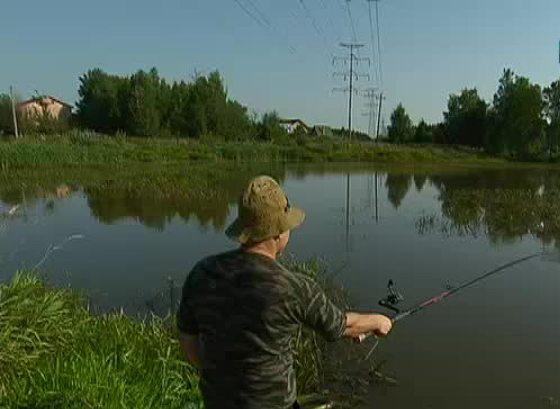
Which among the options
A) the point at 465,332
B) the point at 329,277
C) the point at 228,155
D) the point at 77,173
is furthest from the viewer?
the point at 228,155

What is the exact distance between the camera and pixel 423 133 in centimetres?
7588

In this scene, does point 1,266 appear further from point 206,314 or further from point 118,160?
point 118,160

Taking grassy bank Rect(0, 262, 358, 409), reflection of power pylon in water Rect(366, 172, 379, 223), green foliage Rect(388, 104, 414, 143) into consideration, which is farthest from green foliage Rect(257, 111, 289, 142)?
grassy bank Rect(0, 262, 358, 409)

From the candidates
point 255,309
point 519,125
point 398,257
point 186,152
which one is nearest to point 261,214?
point 255,309

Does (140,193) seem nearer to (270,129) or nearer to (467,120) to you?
(270,129)

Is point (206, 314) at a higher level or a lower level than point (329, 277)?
higher

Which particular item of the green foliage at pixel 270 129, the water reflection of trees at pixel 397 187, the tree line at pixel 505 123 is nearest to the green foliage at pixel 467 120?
the tree line at pixel 505 123

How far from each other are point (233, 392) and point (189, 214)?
48.4 feet

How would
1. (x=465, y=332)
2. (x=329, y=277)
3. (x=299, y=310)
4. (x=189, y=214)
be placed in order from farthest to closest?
(x=189, y=214) → (x=329, y=277) → (x=465, y=332) → (x=299, y=310)

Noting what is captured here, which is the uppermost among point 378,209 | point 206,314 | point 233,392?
point 206,314

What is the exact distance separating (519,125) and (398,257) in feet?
191

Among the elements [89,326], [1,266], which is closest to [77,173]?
[1,266]

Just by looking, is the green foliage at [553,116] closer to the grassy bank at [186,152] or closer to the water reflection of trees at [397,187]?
the grassy bank at [186,152]

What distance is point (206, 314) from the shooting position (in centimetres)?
243
